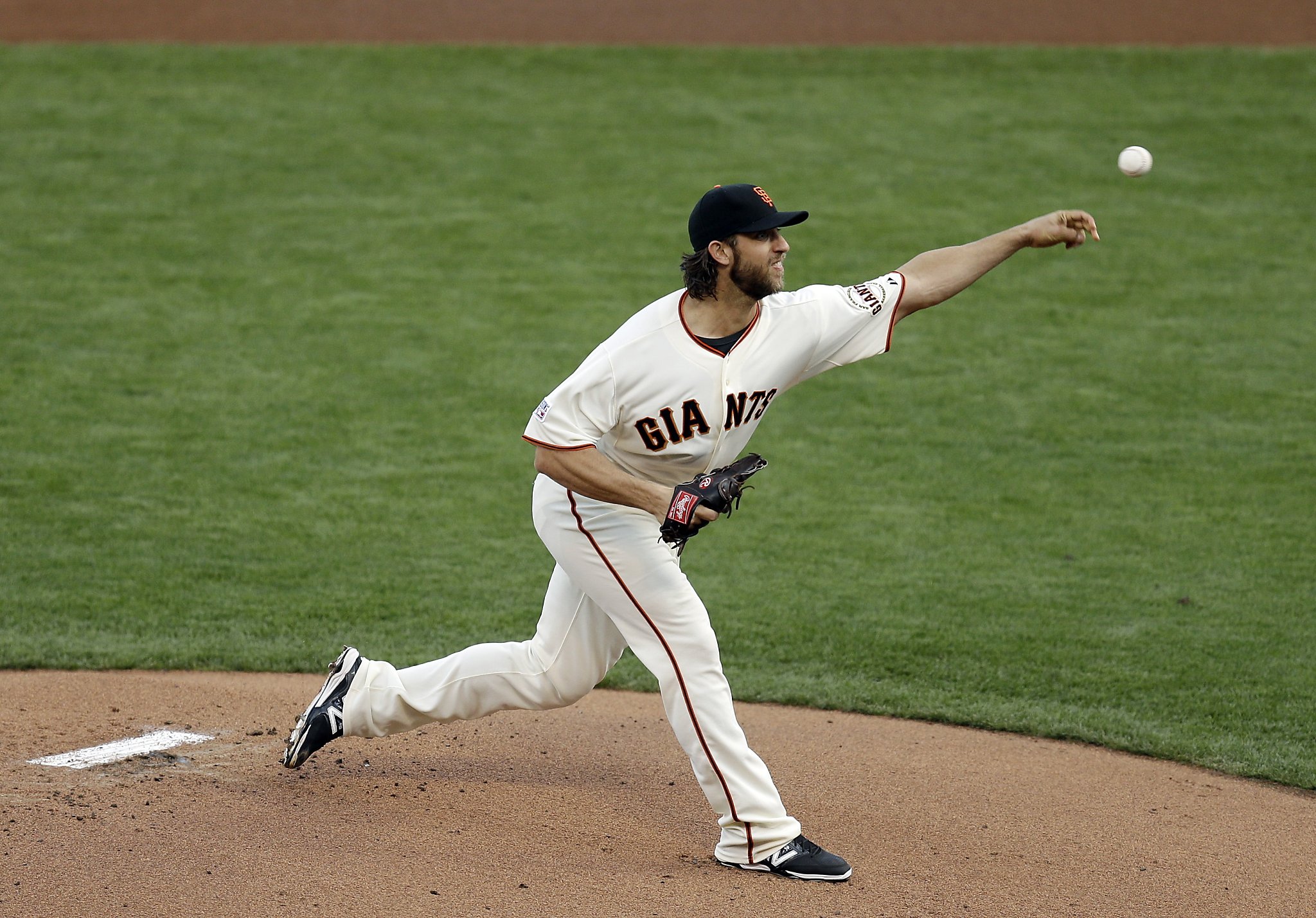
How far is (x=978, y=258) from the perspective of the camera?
4.35m

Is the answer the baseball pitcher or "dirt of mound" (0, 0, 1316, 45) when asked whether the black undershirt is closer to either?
the baseball pitcher

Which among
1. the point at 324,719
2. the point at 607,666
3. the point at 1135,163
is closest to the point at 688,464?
the point at 607,666

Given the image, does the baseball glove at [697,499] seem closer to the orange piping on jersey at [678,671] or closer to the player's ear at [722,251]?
the orange piping on jersey at [678,671]

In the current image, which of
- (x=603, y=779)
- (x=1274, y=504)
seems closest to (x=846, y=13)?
(x=1274, y=504)

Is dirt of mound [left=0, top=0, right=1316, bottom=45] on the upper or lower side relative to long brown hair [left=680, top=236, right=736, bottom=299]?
upper

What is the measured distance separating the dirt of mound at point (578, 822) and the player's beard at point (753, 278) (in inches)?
64.7

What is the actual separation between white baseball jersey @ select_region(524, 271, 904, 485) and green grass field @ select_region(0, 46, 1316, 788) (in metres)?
1.97

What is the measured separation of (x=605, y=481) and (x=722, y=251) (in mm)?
743

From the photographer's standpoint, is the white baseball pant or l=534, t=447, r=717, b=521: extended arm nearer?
l=534, t=447, r=717, b=521: extended arm

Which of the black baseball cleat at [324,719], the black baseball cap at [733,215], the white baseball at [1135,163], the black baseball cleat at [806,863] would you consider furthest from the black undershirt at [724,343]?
the white baseball at [1135,163]

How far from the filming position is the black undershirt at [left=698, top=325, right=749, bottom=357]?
4.03 m

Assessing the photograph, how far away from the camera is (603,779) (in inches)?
186

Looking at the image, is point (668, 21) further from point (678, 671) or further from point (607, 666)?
point (678, 671)

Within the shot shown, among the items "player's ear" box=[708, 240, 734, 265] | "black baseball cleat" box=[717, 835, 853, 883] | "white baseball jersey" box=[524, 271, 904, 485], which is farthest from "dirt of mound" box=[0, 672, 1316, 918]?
"player's ear" box=[708, 240, 734, 265]
